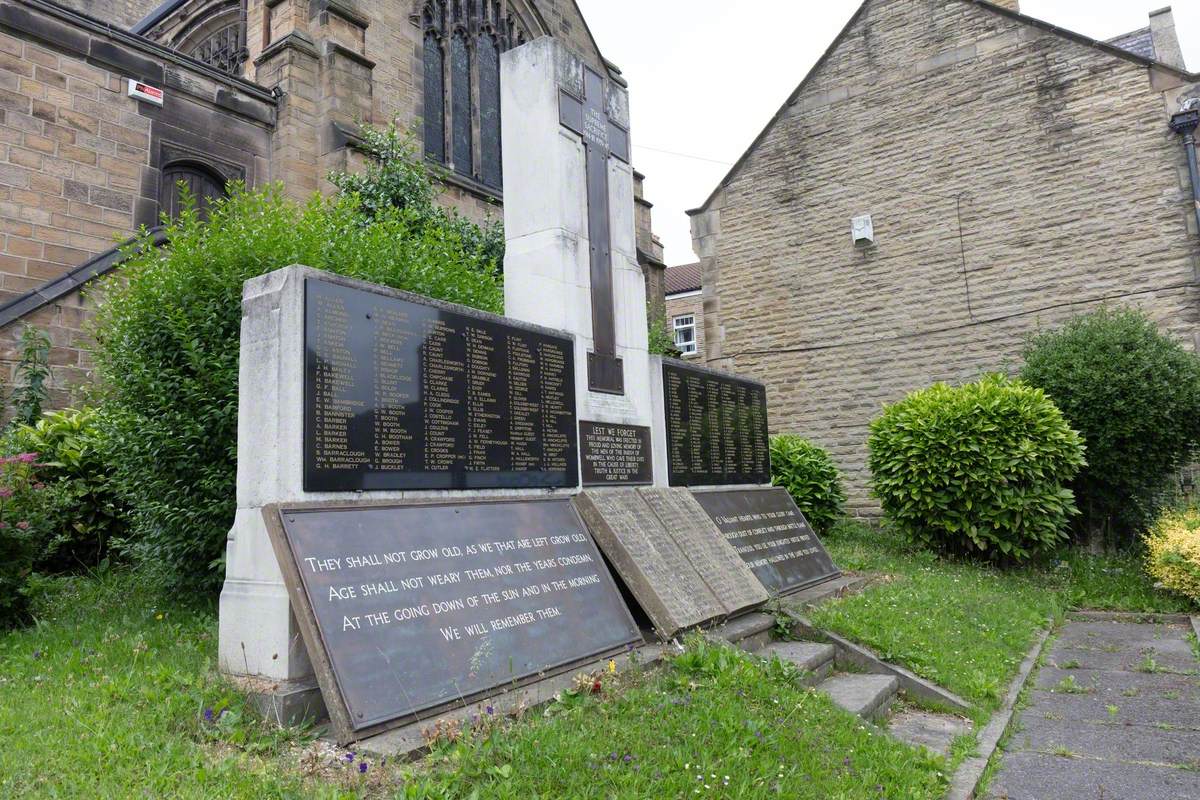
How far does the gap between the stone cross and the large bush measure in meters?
1.66

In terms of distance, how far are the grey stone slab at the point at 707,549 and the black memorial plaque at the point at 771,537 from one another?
0.37 meters

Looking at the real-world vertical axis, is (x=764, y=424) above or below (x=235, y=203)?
below

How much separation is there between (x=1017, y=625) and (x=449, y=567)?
5.57m

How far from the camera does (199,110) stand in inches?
489

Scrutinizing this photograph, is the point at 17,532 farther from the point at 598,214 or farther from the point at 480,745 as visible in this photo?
the point at 598,214

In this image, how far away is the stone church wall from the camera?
10.1 metres

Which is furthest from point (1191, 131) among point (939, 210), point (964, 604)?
point (964, 604)

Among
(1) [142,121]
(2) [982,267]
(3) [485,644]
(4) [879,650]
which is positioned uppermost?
(1) [142,121]

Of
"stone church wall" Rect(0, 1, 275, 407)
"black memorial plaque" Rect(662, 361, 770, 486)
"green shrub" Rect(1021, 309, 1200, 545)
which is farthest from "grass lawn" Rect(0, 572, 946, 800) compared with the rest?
"green shrub" Rect(1021, 309, 1200, 545)

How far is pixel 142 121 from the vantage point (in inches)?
458

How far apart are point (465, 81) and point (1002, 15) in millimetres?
10341

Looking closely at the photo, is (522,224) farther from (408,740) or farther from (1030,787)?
(1030,787)

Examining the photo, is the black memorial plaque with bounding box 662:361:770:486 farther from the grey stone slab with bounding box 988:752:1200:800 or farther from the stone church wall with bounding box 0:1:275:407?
the stone church wall with bounding box 0:1:275:407

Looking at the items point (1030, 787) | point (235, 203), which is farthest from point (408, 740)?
point (235, 203)
